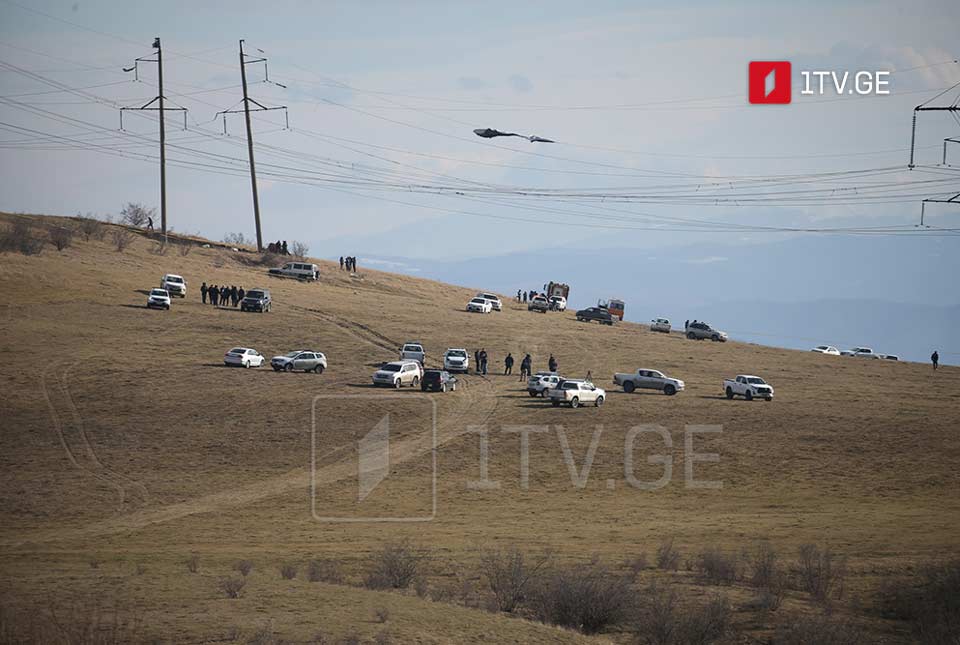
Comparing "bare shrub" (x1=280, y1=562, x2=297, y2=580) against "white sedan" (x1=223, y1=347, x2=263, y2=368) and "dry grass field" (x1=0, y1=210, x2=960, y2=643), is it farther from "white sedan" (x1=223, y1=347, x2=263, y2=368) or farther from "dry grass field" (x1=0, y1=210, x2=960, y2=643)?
"white sedan" (x1=223, y1=347, x2=263, y2=368)

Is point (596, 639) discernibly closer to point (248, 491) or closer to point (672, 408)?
point (248, 491)

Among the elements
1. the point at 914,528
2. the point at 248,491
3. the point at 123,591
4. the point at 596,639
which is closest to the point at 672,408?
the point at 914,528

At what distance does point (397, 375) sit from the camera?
215ft

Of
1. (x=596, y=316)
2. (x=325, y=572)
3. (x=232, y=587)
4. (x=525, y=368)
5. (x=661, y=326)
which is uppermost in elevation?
(x=596, y=316)

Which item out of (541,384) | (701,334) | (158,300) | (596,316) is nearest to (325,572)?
(541,384)

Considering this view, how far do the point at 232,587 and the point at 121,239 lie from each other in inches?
3875

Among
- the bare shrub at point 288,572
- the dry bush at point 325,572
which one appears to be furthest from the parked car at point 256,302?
the bare shrub at point 288,572

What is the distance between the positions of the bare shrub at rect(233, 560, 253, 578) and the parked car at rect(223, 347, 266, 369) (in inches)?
1468

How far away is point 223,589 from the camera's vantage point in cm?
2798

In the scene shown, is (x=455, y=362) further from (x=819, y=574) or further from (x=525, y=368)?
(x=819, y=574)

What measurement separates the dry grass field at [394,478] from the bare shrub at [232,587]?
0.27 metres

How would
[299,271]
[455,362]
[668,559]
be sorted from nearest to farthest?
[668,559] < [455,362] < [299,271]

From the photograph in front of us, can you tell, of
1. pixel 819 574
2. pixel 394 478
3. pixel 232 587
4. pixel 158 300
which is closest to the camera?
pixel 232 587

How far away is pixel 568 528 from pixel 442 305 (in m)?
75.9
